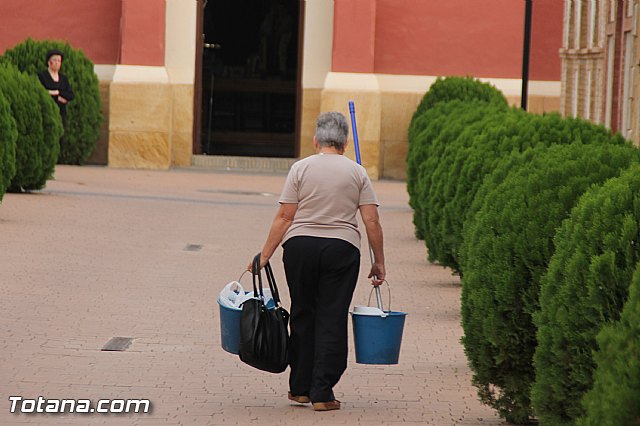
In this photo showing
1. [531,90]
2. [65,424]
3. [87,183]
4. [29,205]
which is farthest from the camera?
[531,90]

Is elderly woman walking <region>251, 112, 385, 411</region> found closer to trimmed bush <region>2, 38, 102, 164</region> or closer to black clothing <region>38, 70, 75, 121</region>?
black clothing <region>38, 70, 75, 121</region>

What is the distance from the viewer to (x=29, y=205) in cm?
1591

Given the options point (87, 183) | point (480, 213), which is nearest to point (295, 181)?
point (480, 213)

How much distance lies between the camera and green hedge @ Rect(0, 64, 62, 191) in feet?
53.2

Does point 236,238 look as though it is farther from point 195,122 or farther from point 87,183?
point 195,122

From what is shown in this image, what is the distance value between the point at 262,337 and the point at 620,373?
3.01 metres

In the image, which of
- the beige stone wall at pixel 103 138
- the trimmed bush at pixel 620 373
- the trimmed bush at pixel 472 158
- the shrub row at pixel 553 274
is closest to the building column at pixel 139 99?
the beige stone wall at pixel 103 138

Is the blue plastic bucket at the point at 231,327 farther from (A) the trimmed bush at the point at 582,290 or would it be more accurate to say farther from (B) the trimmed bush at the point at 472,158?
(B) the trimmed bush at the point at 472,158

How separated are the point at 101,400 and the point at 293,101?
908 inches

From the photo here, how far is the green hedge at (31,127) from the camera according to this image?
16.2 metres

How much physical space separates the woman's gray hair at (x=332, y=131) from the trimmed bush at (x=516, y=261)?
37.7 inches

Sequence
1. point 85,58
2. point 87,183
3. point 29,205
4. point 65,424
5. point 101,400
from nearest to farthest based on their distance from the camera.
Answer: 1. point 65,424
2. point 101,400
3. point 29,205
4. point 87,183
5. point 85,58

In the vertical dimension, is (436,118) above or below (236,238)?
above

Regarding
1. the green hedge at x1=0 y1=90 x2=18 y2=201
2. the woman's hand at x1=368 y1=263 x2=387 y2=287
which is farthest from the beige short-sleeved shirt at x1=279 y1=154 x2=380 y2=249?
the green hedge at x1=0 y1=90 x2=18 y2=201
